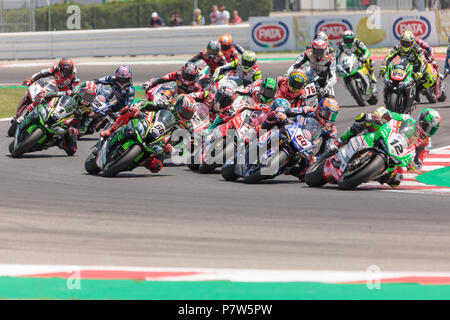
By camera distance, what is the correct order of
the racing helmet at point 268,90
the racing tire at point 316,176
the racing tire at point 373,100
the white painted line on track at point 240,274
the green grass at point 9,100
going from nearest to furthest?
the white painted line on track at point 240,274, the racing tire at point 316,176, the racing helmet at point 268,90, the racing tire at point 373,100, the green grass at point 9,100

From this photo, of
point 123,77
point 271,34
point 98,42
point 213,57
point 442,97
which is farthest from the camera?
point 98,42

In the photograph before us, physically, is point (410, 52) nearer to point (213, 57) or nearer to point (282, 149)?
point (213, 57)

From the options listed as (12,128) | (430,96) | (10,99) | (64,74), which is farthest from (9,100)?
(430,96)

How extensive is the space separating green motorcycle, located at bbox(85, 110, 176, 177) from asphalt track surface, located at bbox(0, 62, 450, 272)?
234 mm

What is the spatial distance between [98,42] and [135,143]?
2308 cm

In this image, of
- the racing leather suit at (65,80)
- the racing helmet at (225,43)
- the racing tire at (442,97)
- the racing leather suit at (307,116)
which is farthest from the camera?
the racing tire at (442,97)

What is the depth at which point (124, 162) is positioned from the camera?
12.3 metres

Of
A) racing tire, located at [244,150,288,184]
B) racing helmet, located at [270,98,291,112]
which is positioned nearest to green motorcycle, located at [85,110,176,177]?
racing tire, located at [244,150,288,184]

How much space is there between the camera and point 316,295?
6906mm

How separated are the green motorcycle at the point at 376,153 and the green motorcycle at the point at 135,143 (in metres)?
2.54

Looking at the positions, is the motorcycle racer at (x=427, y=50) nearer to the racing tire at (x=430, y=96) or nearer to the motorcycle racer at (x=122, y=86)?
the racing tire at (x=430, y=96)

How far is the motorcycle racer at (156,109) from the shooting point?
1241 cm

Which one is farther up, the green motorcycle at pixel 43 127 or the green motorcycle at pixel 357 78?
the green motorcycle at pixel 357 78

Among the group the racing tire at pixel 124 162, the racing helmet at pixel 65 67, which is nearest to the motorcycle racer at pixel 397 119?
the racing tire at pixel 124 162
